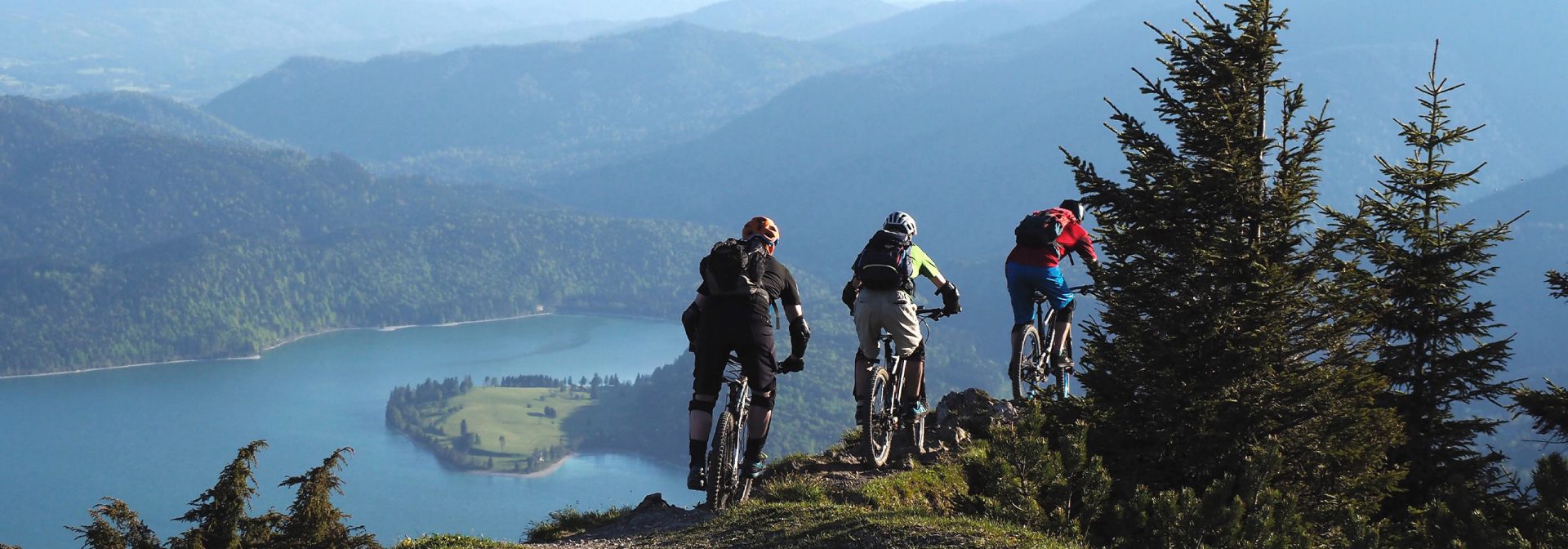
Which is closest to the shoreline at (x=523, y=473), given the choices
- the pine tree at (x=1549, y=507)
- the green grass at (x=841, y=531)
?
the green grass at (x=841, y=531)

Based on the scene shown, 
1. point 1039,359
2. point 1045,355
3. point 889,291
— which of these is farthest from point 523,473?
point 889,291

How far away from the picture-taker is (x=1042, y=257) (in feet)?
42.4

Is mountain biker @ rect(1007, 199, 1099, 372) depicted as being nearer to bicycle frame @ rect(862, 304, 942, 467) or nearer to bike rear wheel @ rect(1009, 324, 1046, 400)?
bike rear wheel @ rect(1009, 324, 1046, 400)

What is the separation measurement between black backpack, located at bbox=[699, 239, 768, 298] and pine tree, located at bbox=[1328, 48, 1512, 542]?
7182mm

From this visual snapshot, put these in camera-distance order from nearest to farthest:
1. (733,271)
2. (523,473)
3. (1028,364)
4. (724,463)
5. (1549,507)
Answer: (1549,507) → (733,271) → (724,463) → (1028,364) → (523,473)

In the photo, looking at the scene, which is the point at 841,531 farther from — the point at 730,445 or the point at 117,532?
the point at 117,532

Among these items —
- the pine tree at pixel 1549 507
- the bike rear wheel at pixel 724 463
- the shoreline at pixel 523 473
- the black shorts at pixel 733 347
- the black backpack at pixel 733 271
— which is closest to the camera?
the pine tree at pixel 1549 507

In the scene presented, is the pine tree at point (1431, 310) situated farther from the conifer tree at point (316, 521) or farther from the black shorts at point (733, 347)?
the conifer tree at point (316, 521)

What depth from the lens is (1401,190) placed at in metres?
14.4

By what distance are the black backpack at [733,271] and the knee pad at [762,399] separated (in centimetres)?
82

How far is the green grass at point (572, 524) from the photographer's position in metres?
10.3

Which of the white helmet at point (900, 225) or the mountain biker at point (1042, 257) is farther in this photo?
the mountain biker at point (1042, 257)

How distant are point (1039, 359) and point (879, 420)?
9.76 feet

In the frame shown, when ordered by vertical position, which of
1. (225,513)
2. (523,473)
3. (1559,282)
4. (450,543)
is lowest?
(523,473)
